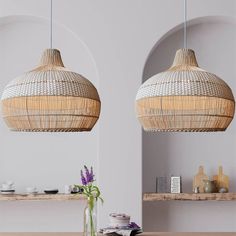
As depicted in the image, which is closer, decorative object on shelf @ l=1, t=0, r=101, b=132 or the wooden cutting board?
decorative object on shelf @ l=1, t=0, r=101, b=132

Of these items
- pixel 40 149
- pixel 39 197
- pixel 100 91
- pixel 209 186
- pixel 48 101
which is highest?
pixel 100 91

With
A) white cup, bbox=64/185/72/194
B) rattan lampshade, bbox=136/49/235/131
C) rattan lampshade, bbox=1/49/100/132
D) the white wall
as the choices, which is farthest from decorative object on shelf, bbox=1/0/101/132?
white cup, bbox=64/185/72/194

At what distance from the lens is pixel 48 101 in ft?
8.22

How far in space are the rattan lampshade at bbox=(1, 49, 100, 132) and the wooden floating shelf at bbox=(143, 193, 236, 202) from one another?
2.11 m

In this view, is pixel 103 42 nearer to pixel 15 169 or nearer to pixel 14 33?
pixel 14 33

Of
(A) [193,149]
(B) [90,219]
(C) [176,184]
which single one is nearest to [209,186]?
(C) [176,184]

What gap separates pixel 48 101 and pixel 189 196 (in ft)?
7.89

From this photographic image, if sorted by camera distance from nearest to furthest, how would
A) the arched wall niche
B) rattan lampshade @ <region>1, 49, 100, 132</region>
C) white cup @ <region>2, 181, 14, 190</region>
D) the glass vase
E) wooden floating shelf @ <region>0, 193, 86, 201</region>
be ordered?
rattan lampshade @ <region>1, 49, 100, 132</region> < the glass vase < wooden floating shelf @ <region>0, 193, 86, 201</region> < white cup @ <region>2, 181, 14, 190</region> < the arched wall niche

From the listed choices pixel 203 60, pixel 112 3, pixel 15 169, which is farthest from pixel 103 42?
pixel 15 169

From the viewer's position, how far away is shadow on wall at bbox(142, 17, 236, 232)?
15.8 ft

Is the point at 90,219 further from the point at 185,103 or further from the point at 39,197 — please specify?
the point at 39,197

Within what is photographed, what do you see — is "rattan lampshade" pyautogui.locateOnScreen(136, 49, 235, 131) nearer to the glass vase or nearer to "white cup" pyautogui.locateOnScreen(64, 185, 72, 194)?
the glass vase

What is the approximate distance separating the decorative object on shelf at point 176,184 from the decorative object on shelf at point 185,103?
214 cm

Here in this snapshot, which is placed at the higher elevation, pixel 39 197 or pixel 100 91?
pixel 100 91
